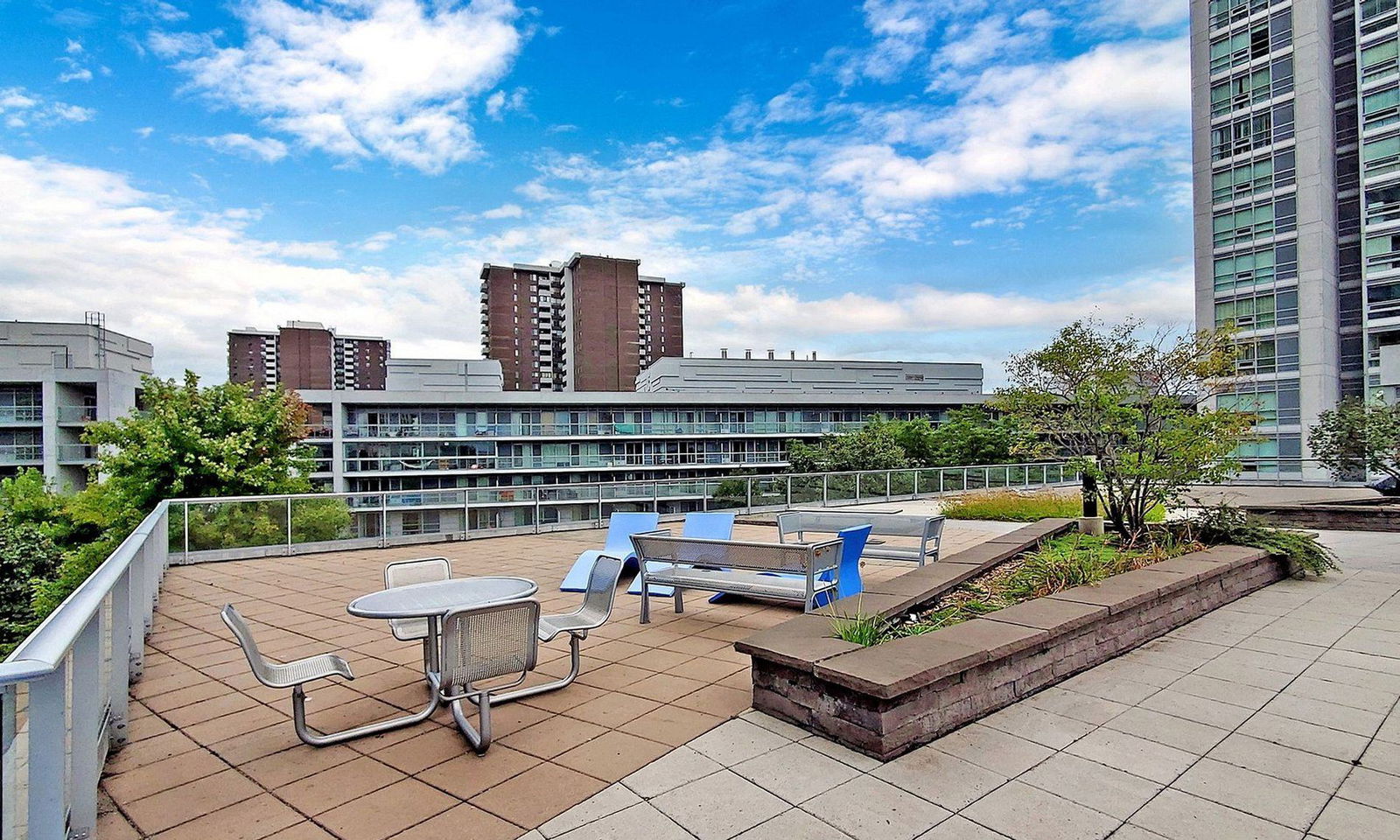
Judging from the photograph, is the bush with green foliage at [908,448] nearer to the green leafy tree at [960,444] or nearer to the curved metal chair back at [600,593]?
the green leafy tree at [960,444]

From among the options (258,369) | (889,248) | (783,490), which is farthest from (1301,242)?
(258,369)

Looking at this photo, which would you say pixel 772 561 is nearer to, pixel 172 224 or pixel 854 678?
pixel 854 678

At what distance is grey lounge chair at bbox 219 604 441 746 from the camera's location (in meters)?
3.38

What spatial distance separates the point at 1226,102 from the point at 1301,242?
28.3ft

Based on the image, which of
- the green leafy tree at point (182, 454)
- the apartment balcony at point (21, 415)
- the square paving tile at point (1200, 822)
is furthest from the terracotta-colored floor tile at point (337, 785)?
the apartment balcony at point (21, 415)

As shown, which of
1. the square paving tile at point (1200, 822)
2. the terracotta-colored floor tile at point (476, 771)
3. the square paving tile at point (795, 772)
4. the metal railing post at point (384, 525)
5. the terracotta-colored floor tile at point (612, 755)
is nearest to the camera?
the square paving tile at point (1200, 822)

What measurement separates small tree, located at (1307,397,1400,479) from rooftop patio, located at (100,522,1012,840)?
51.5 ft

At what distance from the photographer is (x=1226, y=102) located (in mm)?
38875

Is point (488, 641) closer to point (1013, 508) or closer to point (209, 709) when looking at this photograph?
point (209, 709)

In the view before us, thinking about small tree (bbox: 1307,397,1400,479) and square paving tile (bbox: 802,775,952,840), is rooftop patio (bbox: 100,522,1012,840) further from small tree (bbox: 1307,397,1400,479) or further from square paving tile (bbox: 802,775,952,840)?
small tree (bbox: 1307,397,1400,479)

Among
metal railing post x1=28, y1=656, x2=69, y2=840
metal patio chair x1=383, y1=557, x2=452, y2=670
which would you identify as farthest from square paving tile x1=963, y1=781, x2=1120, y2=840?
metal patio chair x1=383, y1=557, x2=452, y2=670

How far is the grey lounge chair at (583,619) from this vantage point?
4223 millimetres

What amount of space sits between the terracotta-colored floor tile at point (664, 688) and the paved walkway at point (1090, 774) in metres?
0.57

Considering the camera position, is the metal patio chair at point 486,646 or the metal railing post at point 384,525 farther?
the metal railing post at point 384,525
